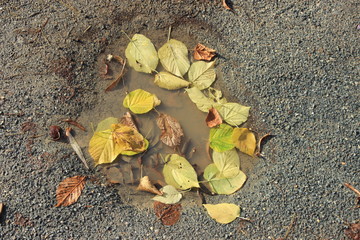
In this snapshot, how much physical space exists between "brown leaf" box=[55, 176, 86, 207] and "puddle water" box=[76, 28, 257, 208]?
0.20 meters

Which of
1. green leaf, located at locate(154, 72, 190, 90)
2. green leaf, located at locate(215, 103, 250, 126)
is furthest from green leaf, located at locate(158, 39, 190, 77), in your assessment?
green leaf, located at locate(215, 103, 250, 126)

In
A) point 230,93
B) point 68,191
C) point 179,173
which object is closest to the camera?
point 68,191

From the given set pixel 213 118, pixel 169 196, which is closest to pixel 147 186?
pixel 169 196

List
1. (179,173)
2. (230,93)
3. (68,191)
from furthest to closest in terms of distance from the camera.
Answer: (230,93) → (179,173) → (68,191)

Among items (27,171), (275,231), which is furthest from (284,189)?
(27,171)

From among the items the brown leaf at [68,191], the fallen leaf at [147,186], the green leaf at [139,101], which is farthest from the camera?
the green leaf at [139,101]

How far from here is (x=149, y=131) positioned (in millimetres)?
2422

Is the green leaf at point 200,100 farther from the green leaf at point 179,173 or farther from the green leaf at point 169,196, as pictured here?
the green leaf at point 169,196

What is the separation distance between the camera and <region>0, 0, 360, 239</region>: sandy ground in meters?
2.17

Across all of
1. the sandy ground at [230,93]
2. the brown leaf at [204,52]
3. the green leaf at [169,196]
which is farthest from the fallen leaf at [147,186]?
the brown leaf at [204,52]

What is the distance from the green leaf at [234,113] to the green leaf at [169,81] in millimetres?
316

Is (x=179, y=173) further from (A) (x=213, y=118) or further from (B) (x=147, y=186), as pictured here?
(A) (x=213, y=118)

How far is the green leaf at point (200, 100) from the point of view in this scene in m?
2.38

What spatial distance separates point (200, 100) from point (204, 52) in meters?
0.36
